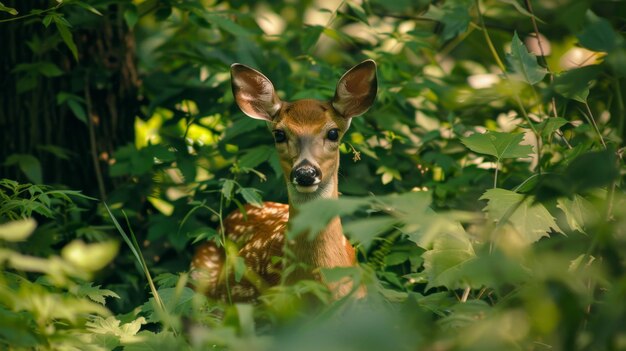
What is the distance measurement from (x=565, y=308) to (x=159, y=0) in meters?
3.04

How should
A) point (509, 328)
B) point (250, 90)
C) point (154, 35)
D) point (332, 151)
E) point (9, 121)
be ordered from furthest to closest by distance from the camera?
point (154, 35)
point (9, 121)
point (250, 90)
point (332, 151)
point (509, 328)

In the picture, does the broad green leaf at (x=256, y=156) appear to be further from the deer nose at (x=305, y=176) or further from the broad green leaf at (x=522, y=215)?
the broad green leaf at (x=522, y=215)

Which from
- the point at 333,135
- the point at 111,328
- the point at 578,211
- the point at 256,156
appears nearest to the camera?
the point at 111,328

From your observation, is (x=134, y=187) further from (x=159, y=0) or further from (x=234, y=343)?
(x=234, y=343)

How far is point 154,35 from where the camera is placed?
570 centimetres

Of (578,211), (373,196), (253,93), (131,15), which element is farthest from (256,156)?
(373,196)

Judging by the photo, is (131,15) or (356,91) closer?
(356,91)

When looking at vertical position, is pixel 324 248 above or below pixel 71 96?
below

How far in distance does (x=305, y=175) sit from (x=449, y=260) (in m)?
0.89

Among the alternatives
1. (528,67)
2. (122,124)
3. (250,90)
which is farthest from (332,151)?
(122,124)

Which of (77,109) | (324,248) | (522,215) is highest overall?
(522,215)

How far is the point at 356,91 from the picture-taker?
3.48 meters

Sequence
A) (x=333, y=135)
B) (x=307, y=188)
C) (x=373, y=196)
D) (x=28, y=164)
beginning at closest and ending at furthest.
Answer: (x=373, y=196)
(x=307, y=188)
(x=333, y=135)
(x=28, y=164)

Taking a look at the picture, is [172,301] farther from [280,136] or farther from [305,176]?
[280,136]
